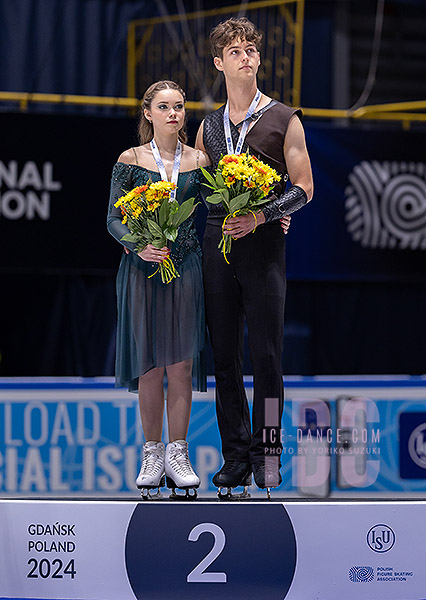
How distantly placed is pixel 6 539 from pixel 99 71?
5569 mm

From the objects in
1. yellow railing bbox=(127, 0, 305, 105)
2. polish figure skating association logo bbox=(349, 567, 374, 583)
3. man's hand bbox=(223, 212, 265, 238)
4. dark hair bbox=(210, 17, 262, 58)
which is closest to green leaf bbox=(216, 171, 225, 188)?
man's hand bbox=(223, 212, 265, 238)

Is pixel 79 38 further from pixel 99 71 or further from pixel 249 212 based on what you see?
pixel 249 212

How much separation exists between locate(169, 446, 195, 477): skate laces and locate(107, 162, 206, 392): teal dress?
327mm

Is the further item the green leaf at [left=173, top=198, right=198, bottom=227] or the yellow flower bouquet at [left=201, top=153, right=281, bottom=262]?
the green leaf at [left=173, top=198, right=198, bottom=227]

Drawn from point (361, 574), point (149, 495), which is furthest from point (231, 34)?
→ point (361, 574)

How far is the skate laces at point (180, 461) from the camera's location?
3.54 m

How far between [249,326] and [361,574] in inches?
39.8

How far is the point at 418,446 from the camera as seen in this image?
504 cm

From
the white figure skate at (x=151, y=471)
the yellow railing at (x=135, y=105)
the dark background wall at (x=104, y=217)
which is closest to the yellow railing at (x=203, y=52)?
the dark background wall at (x=104, y=217)

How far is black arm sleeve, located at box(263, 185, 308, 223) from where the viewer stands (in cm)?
343

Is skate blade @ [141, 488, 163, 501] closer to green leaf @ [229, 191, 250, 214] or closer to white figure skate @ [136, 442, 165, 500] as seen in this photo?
white figure skate @ [136, 442, 165, 500]

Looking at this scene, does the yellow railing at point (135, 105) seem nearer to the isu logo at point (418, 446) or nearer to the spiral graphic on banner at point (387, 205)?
the spiral graphic on banner at point (387, 205)

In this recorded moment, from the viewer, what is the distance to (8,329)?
24.4 ft

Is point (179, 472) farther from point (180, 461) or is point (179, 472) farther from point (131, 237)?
point (131, 237)
